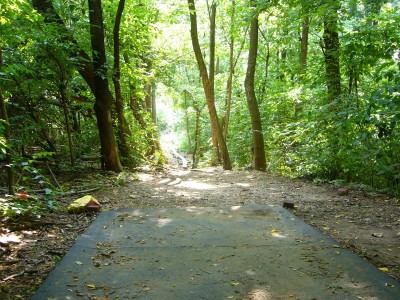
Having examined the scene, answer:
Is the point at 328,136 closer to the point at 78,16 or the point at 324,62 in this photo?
the point at 324,62

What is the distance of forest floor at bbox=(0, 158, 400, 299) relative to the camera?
10.1 feet

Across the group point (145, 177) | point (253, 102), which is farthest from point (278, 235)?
point (253, 102)

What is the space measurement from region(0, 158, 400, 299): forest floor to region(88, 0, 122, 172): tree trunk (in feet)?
2.17

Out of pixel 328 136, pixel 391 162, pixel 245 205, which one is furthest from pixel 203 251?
pixel 328 136

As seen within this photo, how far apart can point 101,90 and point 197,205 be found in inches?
172

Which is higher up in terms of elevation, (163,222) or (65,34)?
(65,34)

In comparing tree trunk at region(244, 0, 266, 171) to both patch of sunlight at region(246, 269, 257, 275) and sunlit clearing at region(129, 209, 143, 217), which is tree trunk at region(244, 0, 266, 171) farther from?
patch of sunlight at region(246, 269, 257, 275)

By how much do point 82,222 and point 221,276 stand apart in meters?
2.32

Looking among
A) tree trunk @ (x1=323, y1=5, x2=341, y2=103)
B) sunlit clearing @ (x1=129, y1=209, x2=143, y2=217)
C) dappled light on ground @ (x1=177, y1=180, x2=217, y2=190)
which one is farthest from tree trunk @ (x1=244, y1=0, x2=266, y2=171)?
sunlit clearing @ (x1=129, y1=209, x2=143, y2=217)

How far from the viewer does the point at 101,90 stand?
27.4ft

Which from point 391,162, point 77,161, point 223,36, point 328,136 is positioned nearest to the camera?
point 391,162

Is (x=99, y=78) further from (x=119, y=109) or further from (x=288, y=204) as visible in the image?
(x=288, y=204)

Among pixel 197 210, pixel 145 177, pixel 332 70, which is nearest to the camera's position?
pixel 197 210

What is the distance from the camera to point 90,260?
3.12m
